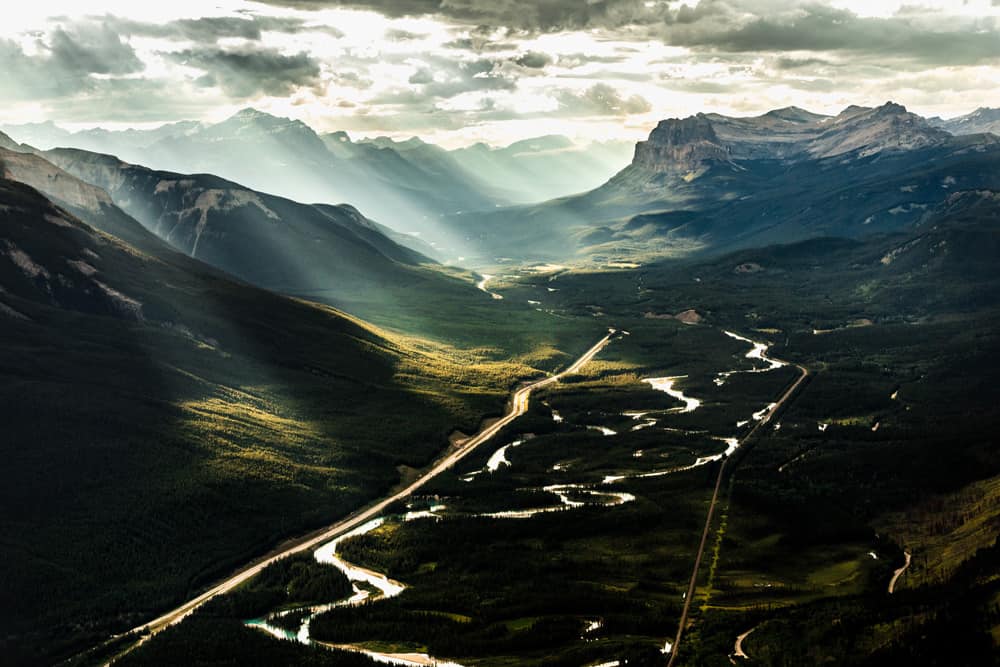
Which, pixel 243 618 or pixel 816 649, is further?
pixel 243 618

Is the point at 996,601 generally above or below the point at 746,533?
above

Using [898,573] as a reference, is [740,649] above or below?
above

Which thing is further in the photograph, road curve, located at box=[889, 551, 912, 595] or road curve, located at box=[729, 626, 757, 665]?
road curve, located at box=[889, 551, 912, 595]

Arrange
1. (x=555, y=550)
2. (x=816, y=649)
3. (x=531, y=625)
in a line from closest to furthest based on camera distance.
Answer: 1. (x=816, y=649)
2. (x=531, y=625)
3. (x=555, y=550)

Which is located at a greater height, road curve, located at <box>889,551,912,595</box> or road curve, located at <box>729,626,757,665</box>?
road curve, located at <box>729,626,757,665</box>

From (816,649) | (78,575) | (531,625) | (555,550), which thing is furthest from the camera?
(555,550)

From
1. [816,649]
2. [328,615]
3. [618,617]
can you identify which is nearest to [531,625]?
[618,617]

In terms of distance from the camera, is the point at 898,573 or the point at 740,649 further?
the point at 898,573

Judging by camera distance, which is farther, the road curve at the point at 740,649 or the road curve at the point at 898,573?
the road curve at the point at 898,573

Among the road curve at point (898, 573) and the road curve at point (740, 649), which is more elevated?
the road curve at point (740, 649)

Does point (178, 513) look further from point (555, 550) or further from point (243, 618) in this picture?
point (555, 550)
